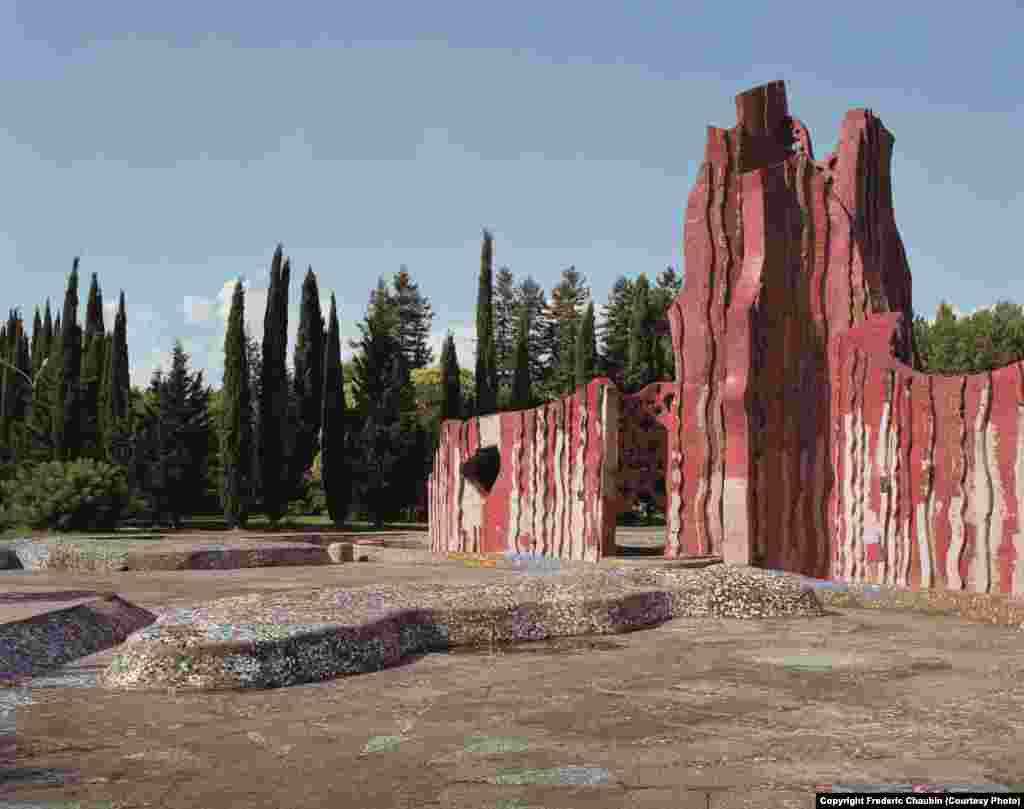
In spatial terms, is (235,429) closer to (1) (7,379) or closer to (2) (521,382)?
(2) (521,382)

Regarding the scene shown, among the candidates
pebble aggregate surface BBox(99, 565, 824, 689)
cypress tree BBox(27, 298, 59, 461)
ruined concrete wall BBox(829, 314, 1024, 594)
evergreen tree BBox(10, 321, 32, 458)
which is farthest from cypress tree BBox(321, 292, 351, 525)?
pebble aggregate surface BBox(99, 565, 824, 689)

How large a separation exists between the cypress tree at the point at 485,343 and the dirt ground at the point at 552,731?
3308 cm

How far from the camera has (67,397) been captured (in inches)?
1452

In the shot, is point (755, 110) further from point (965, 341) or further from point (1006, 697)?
point (965, 341)

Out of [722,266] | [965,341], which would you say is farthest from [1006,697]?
[965,341]

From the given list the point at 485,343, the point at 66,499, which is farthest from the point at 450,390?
the point at 66,499

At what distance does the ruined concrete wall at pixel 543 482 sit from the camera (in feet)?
53.6

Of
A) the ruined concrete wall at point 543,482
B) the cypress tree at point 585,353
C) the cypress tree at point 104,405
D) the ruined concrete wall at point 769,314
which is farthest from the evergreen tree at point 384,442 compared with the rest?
the ruined concrete wall at point 769,314

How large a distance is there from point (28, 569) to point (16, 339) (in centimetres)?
4062

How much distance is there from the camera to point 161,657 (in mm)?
6062

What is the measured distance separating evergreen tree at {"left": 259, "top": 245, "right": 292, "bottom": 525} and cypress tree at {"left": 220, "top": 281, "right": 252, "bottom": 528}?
56 centimetres

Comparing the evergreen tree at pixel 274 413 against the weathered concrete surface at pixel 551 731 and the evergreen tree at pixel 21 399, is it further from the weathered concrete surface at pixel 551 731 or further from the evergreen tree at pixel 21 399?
the weathered concrete surface at pixel 551 731

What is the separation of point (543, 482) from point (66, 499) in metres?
12.8

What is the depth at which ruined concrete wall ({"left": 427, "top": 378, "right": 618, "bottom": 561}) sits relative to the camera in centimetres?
1634
